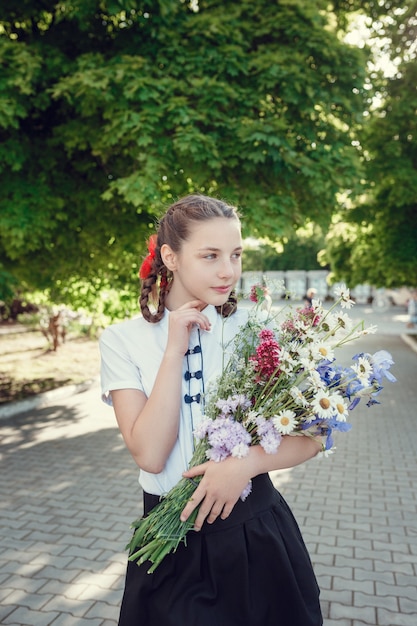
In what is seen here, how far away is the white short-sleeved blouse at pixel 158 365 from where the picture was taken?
5.94ft

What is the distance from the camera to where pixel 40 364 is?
13.9 m

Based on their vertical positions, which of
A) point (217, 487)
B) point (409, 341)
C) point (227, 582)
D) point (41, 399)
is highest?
point (217, 487)

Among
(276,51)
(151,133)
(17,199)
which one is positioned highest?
(276,51)

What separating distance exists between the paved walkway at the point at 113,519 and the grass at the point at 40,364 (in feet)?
6.93

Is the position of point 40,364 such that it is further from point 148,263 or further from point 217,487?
point 217,487

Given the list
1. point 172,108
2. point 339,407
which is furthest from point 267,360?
point 172,108

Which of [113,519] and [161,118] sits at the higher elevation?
[161,118]

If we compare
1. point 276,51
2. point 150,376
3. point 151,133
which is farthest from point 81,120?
point 150,376

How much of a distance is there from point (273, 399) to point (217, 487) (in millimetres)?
292

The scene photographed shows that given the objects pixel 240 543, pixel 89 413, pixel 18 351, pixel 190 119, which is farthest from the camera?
pixel 18 351

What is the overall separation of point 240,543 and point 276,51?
670 centimetres

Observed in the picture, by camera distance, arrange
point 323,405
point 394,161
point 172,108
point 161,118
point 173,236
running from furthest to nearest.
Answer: point 394,161 < point 161,118 < point 172,108 < point 173,236 < point 323,405

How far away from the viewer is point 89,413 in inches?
376

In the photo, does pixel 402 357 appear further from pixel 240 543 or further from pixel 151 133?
pixel 240 543
